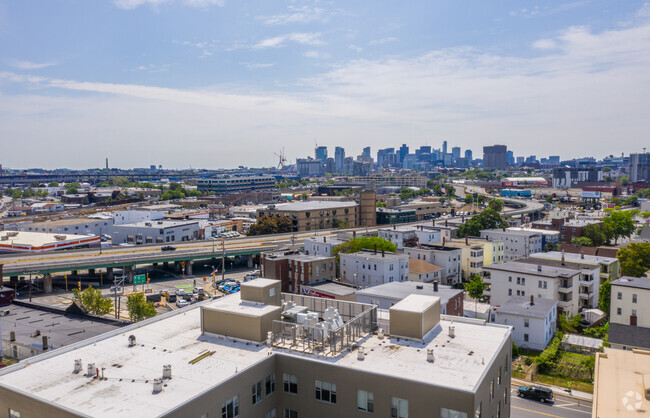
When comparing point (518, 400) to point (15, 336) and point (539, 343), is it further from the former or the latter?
point (15, 336)

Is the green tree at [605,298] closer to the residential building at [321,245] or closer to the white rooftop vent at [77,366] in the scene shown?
the residential building at [321,245]

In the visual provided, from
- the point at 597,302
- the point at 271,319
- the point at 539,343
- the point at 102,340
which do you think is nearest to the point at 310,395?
the point at 271,319

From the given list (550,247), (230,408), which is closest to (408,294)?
(230,408)

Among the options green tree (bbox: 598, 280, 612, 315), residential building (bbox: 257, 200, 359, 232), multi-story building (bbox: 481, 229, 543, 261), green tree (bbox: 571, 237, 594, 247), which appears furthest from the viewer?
residential building (bbox: 257, 200, 359, 232)

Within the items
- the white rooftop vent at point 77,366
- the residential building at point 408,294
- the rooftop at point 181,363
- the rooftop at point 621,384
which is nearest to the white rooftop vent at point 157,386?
the rooftop at point 181,363

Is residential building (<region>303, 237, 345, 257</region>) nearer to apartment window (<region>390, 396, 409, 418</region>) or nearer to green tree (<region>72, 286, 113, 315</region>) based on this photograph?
green tree (<region>72, 286, 113, 315</region>)

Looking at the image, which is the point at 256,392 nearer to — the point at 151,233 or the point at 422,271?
the point at 422,271

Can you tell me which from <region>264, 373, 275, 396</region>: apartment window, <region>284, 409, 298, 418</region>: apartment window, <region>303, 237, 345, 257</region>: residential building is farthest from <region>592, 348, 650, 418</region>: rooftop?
<region>303, 237, 345, 257</region>: residential building
